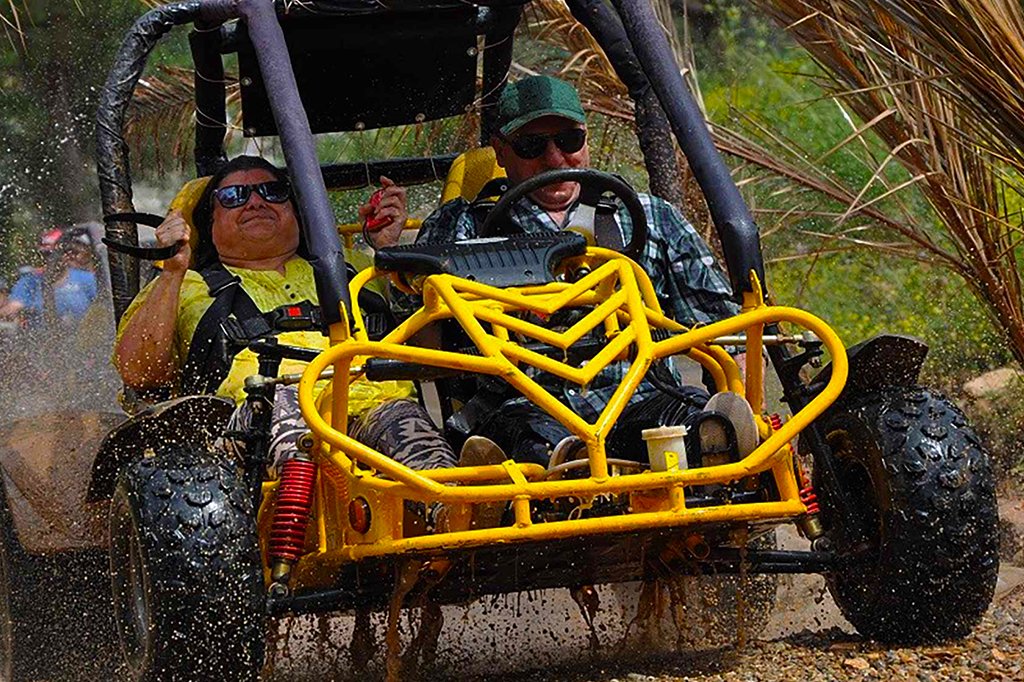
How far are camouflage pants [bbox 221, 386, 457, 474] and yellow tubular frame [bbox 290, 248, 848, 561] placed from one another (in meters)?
0.20

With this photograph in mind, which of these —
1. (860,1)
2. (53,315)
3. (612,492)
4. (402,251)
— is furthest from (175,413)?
(53,315)

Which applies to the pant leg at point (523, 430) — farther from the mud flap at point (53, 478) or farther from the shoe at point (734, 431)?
the mud flap at point (53, 478)

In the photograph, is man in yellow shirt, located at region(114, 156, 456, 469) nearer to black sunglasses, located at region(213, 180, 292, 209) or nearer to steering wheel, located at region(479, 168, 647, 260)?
black sunglasses, located at region(213, 180, 292, 209)

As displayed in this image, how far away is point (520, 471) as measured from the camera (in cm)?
422

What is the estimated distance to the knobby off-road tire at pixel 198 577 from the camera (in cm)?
423

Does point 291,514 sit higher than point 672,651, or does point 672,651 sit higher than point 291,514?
point 291,514

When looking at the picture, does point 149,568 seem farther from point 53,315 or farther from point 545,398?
point 53,315

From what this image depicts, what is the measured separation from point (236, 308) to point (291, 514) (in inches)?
46.6

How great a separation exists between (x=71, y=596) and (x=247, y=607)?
1.36m

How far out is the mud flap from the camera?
5.26 m

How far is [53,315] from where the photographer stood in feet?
37.8

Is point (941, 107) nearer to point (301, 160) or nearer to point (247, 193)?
point (247, 193)

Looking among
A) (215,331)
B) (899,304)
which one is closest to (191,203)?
(215,331)

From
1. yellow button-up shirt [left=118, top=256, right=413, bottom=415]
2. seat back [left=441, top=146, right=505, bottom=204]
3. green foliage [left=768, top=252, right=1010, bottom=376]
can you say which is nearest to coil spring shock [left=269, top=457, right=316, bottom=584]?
yellow button-up shirt [left=118, top=256, right=413, bottom=415]
